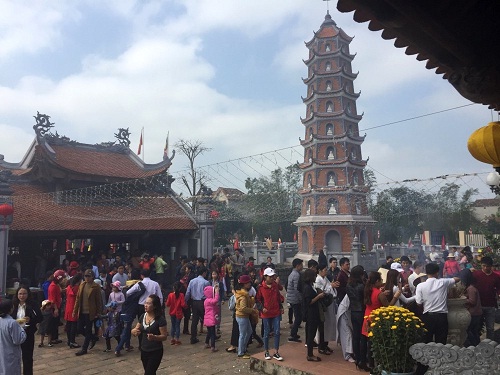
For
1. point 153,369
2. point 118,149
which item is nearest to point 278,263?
point 118,149

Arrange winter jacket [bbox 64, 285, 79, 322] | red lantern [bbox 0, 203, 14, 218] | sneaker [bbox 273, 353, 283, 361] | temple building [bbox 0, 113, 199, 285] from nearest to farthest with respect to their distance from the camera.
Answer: sneaker [bbox 273, 353, 283, 361] → winter jacket [bbox 64, 285, 79, 322] → red lantern [bbox 0, 203, 14, 218] → temple building [bbox 0, 113, 199, 285]

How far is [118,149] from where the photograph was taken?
19562mm

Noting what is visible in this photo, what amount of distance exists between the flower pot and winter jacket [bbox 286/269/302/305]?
2852 millimetres

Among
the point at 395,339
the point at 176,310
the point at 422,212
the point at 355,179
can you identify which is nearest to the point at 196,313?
the point at 176,310

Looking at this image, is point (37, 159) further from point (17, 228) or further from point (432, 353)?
point (432, 353)

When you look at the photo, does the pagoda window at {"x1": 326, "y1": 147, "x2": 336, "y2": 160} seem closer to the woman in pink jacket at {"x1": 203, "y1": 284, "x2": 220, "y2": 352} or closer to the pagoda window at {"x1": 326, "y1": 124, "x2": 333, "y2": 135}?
the pagoda window at {"x1": 326, "y1": 124, "x2": 333, "y2": 135}

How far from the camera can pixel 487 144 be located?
11.0 ft

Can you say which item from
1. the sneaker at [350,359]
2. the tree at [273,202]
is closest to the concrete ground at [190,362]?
the sneaker at [350,359]

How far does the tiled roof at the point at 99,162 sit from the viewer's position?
51.8 feet

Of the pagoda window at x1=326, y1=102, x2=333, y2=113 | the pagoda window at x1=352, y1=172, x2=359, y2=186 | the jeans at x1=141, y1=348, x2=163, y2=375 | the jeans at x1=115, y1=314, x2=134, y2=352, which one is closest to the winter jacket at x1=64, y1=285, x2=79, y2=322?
the jeans at x1=115, y1=314, x2=134, y2=352

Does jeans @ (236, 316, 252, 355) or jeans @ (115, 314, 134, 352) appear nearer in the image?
jeans @ (236, 316, 252, 355)

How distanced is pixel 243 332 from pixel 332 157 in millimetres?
21744

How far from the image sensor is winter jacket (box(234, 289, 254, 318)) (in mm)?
6770

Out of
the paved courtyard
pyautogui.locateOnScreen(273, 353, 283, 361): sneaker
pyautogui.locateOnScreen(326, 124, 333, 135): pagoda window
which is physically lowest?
the paved courtyard
